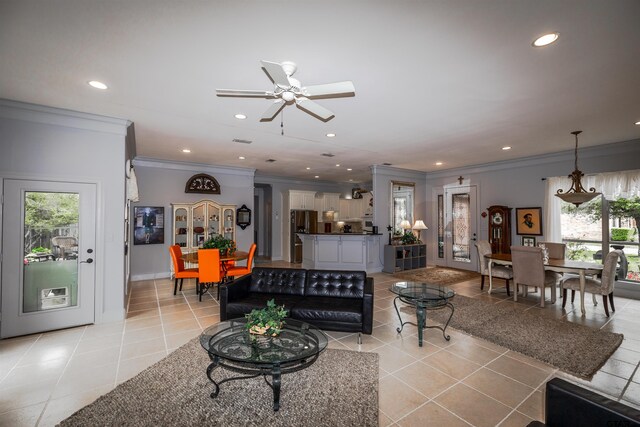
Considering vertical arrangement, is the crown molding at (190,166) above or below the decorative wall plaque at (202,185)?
above

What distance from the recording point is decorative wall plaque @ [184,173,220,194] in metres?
7.21

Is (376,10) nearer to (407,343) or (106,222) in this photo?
(407,343)

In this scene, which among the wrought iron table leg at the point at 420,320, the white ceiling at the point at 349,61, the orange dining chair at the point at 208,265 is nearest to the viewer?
the white ceiling at the point at 349,61

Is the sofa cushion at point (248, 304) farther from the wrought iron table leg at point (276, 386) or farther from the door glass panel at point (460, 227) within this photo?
the door glass panel at point (460, 227)

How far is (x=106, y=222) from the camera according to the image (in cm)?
397

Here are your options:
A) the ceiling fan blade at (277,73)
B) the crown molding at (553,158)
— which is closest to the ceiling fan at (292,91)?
the ceiling fan blade at (277,73)

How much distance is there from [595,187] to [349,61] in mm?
6133

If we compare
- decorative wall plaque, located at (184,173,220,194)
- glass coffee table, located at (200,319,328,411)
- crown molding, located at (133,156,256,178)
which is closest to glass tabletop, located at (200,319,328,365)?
glass coffee table, located at (200,319,328,411)

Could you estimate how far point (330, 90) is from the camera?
2.31 m

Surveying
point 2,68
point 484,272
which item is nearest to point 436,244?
point 484,272

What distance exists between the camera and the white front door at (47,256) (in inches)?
136

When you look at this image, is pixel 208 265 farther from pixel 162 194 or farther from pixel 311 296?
pixel 162 194

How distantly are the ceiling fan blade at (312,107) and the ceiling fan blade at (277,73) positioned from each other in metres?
0.24

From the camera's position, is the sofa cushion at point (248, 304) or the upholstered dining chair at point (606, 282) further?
the upholstered dining chair at point (606, 282)
